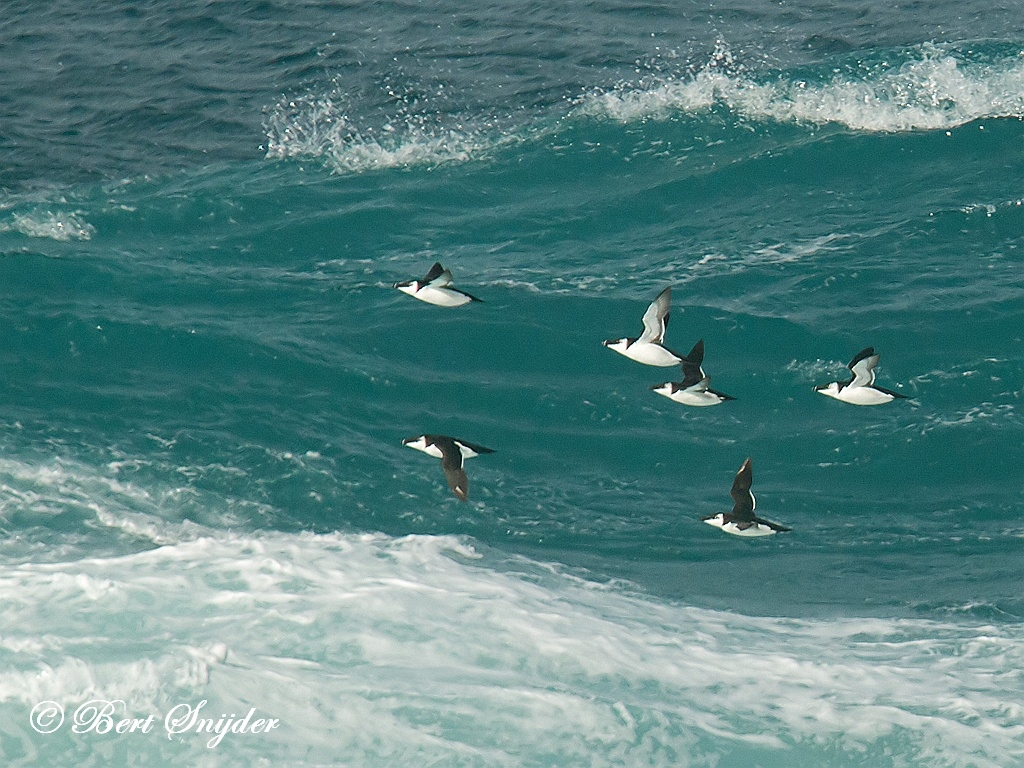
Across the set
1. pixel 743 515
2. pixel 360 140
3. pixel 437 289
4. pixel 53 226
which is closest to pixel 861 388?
pixel 743 515

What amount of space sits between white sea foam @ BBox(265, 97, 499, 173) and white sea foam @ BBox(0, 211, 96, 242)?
312cm

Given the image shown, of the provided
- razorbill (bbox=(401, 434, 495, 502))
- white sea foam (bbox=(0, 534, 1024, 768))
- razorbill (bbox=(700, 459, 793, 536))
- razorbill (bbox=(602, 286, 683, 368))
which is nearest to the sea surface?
white sea foam (bbox=(0, 534, 1024, 768))

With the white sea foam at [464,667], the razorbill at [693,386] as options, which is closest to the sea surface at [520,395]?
the white sea foam at [464,667]

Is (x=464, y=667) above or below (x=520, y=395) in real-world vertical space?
below

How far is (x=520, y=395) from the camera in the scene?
A: 492 inches

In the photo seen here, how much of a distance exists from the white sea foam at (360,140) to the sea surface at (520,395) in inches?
3.4

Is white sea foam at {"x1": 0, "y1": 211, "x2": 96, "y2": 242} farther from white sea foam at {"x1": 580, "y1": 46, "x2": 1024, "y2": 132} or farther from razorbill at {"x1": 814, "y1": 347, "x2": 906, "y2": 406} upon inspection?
razorbill at {"x1": 814, "y1": 347, "x2": 906, "y2": 406}

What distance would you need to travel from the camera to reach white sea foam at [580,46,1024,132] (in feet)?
55.0

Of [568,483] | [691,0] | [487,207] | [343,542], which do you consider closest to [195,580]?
[343,542]

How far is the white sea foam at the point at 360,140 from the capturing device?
17.2 meters

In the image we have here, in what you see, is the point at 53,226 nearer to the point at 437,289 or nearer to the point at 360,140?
the point at 360,140

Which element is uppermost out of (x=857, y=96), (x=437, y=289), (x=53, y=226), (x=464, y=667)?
(x=857, y=96)

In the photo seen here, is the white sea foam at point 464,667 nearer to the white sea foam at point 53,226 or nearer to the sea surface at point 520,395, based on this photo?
the sea surface at point 520,395

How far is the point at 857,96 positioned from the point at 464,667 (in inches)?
490
